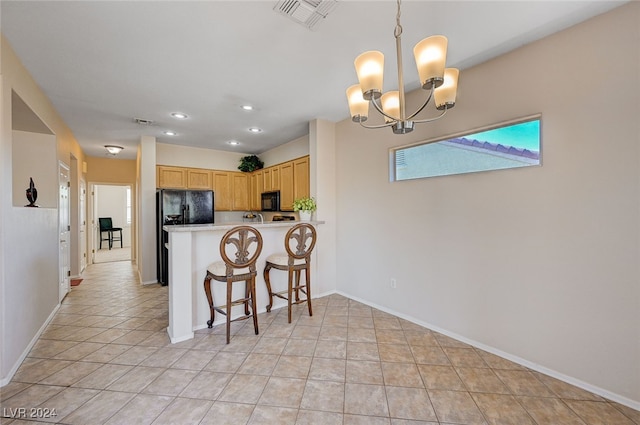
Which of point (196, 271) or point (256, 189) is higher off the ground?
point (256, 189)

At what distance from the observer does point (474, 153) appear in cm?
252

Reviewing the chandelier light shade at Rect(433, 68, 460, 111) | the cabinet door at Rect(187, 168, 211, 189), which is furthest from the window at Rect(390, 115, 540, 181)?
the cabinet door at Rect(187, 168, 211, 189)

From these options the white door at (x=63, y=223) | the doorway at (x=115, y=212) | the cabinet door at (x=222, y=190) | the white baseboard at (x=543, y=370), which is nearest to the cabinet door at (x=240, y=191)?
the cabinet door at (x=222, y=190)

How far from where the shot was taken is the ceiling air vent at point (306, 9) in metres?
1.68

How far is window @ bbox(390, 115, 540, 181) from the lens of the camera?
7.13ft

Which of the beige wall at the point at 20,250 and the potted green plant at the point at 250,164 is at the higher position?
the potted green plant at the point at 250,164

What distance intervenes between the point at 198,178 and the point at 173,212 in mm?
1078

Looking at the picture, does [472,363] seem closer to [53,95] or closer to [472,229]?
[472,229]

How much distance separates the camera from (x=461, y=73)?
2.57 meters

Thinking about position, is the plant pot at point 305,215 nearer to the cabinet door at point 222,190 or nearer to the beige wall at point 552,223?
the beige wall at point 552,223

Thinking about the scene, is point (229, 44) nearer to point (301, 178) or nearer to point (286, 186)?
point (301, 178)

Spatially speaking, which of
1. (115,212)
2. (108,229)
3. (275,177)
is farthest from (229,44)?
(115,212)

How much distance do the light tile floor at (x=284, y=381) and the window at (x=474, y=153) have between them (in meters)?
1.69

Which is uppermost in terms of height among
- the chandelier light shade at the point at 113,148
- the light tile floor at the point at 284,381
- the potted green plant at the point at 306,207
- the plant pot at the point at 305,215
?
the chandelier light shade at the point at 113,148
